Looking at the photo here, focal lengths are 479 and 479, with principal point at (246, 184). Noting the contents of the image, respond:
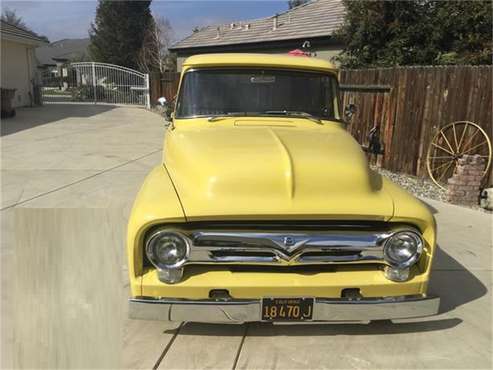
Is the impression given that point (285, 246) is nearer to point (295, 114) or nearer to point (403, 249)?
point (403, 249)

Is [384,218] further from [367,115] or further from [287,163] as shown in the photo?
[367,115]

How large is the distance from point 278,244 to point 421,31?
35.6 feet

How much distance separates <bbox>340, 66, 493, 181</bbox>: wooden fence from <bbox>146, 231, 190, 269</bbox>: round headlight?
6.51 m

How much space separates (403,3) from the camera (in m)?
11.8

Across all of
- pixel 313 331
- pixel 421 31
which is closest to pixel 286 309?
pixel 313 331

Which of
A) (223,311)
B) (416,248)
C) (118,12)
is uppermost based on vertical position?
(118,12)

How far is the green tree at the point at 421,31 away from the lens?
451 inches

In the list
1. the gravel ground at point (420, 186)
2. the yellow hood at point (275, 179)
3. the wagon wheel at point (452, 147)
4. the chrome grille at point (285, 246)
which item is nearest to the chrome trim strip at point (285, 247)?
the chrome grille at point (285, 246)

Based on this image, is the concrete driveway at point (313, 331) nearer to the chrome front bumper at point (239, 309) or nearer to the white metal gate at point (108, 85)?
the chrome front bumper at point (239, 309)

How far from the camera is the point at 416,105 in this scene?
8.88 meters

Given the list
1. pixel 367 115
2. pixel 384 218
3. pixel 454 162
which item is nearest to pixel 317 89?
pixel 384 218

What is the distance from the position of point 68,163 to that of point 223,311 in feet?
25.2

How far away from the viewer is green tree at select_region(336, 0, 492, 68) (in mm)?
11445

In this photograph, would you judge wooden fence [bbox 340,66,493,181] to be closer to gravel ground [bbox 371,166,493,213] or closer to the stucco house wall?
gravel ground [bbox 371,166,493,213]
